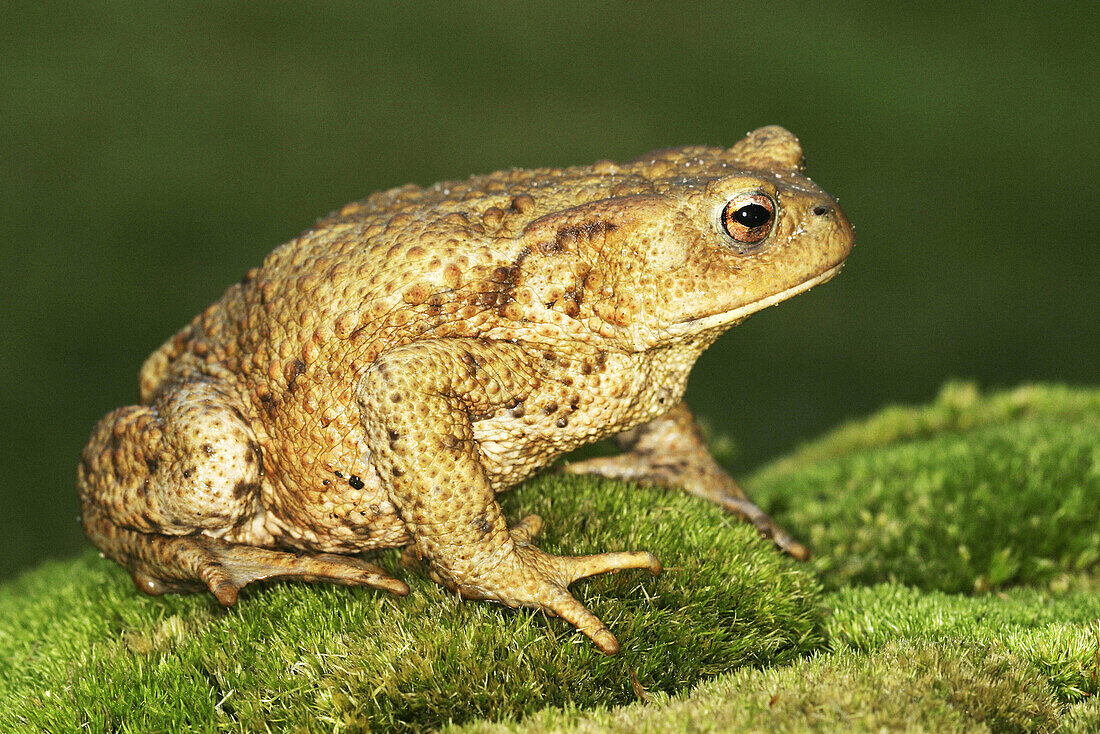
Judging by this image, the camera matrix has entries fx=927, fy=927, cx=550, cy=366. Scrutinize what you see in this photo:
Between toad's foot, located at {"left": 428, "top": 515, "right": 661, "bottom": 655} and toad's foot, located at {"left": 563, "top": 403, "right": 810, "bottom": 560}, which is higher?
toad's foot, located at {"left": 428, "top": 515, "right": 661, "bottom": 655}

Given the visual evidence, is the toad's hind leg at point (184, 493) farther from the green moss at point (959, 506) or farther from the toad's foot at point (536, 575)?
the green moss at point (959, 506)

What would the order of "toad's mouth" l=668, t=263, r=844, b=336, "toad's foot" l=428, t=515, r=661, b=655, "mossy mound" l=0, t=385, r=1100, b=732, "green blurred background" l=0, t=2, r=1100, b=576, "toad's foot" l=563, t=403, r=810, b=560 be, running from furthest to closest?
"green blurred background" l=0, t=2, r=1100, b=576 → "toad's foot" l=563, t=403, r=810, b=560 → "toad's mouth" l=668, t=263, r=844, b=336 → "toad's foot" l=428, t=515, r=661, b=655 → "mossy mound" l=0, t=385, r=1100, b=732

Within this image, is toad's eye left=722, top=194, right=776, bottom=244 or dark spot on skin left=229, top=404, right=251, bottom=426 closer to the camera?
toad's eye left=722, top=194, right=776, bottom=244

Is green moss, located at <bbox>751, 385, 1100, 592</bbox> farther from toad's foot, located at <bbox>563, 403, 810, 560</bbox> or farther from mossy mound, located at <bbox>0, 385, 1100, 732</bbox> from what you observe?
toad's foot, located at <bbox>563, 403, 810, 560</bbox>

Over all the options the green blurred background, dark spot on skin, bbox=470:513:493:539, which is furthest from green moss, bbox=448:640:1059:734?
the green blurred background

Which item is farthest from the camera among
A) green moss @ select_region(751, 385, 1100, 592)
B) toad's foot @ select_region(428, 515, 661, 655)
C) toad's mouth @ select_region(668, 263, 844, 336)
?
green moss @ select_region(751, 385, 1100, 592)

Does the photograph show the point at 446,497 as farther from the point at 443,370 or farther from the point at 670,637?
the point at 670,637
